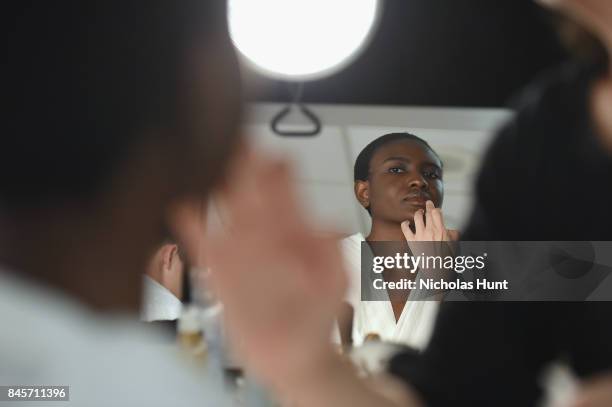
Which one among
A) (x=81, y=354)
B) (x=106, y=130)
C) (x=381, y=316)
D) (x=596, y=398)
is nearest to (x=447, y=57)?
(x=381, y=316)

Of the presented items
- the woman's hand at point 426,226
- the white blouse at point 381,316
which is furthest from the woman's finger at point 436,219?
the white blouse at point 381,316

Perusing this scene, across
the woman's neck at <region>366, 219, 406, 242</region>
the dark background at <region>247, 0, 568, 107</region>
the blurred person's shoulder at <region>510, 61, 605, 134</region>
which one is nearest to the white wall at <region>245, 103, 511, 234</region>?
the dark background at <region>247, 0, 568, 107</region>

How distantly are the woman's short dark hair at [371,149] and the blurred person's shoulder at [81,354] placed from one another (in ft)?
2.39

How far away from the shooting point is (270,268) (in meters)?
0.36

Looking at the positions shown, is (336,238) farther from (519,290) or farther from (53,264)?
(519,290)

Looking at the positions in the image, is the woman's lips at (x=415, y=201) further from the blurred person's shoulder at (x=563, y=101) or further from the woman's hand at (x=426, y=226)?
the blurred person's shoulder at (x=563, y=101)

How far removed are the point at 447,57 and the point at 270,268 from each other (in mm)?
1355

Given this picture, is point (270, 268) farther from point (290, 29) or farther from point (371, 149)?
point (290, 29)

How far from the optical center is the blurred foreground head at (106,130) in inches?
13.1

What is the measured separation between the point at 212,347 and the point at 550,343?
1.89 feet

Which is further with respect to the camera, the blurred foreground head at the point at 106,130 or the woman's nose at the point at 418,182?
the woman's nose at the point at 418,182

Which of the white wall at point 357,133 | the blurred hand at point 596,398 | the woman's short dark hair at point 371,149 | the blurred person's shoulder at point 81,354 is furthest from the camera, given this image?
the white wall at point 357,133

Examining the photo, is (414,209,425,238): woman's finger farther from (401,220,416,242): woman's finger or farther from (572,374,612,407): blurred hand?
(572,374,612,407): blurred hand

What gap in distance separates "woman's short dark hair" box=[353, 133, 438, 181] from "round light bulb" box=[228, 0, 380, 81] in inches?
10.2
